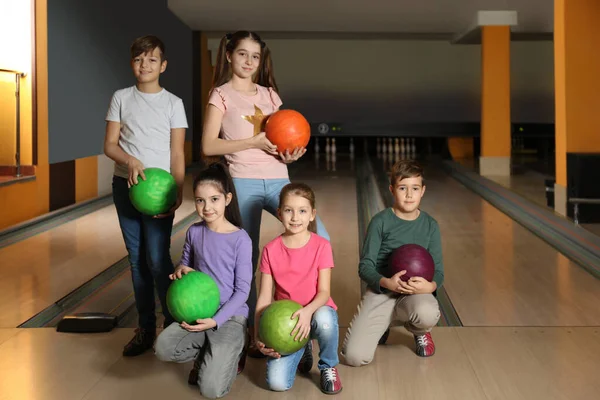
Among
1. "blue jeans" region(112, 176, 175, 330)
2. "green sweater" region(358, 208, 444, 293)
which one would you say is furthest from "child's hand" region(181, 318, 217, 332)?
"green sweater" region(358, 208, 444, 293)

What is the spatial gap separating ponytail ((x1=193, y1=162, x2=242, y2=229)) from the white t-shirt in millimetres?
214

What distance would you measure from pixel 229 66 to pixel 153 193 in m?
0.53

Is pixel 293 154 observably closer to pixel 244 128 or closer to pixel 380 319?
pixel 244 128

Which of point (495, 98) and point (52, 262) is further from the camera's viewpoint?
point (495, 98)

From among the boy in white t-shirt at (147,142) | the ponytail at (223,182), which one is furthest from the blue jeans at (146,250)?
the ponytail at (223,182)

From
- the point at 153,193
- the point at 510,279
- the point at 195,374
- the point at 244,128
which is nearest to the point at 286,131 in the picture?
the point at 244,128

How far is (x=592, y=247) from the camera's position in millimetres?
4660

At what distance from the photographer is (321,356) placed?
2.47 metres

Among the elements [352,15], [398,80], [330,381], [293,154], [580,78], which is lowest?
[330,381]

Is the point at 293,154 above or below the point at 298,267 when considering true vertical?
above

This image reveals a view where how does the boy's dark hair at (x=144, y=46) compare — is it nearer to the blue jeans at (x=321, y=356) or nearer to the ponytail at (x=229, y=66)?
the ponytail at (x=229, y=66)

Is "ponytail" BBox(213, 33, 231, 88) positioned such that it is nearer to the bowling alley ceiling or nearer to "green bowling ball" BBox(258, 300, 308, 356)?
"green bowling ball" BBox(258, 300, 308, 356)

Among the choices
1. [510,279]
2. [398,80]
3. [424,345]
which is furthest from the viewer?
[398,80]

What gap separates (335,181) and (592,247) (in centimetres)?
522
